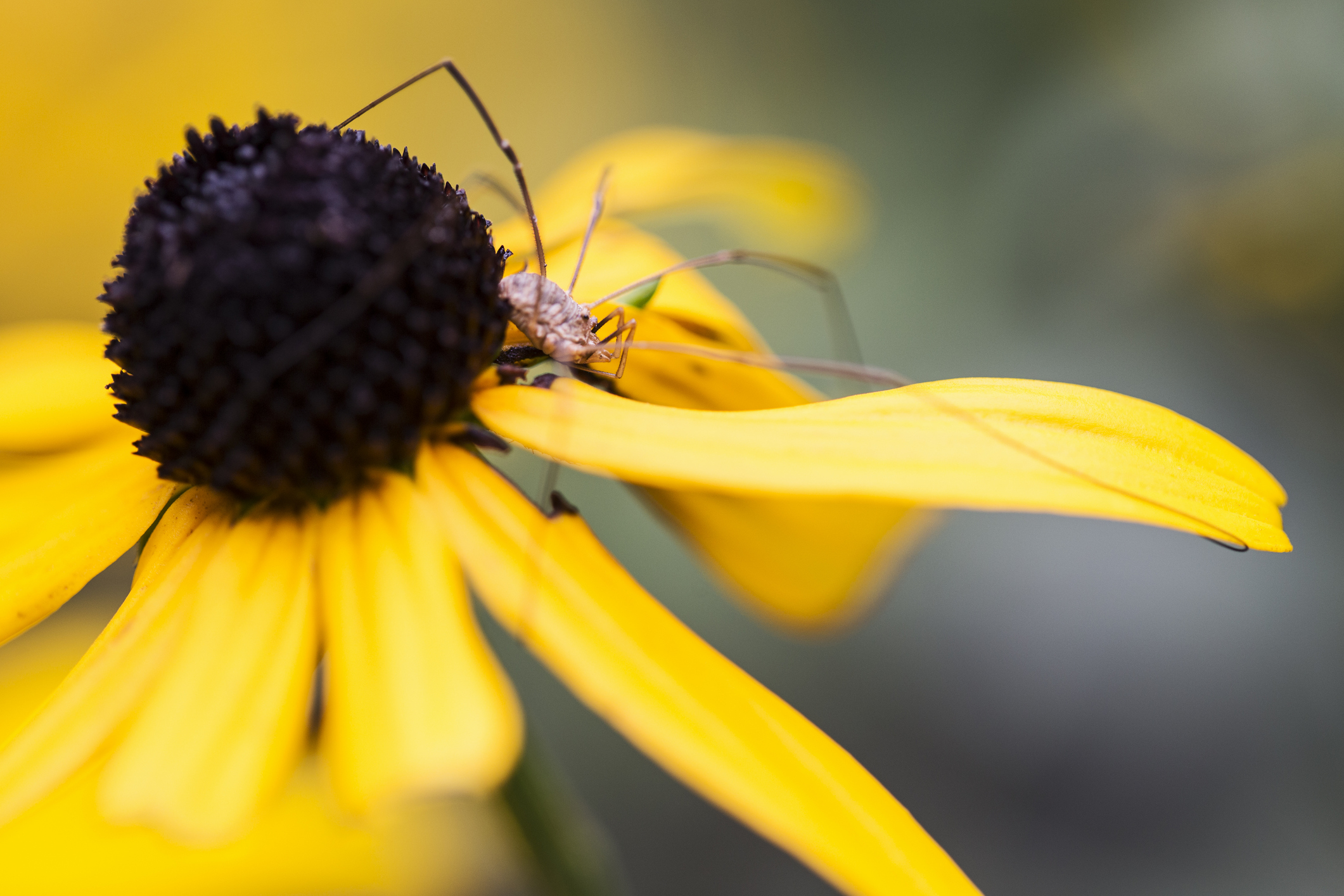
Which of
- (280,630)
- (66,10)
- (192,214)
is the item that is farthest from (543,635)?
(66,10)

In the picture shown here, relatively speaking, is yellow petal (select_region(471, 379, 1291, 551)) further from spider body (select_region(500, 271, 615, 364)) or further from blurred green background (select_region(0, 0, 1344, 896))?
blurred green background (select_region(0, 0, 1344, 896))

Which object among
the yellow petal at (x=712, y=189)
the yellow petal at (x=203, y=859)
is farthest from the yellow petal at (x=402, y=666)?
the yellow petal at (x=203, y=859)

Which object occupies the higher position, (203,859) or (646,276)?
(646,276)

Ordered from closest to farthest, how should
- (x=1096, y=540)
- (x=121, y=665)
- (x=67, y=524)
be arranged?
1. (x=121, y=665)
2. (x=67, y=524)
3. (x=1096, y=540)

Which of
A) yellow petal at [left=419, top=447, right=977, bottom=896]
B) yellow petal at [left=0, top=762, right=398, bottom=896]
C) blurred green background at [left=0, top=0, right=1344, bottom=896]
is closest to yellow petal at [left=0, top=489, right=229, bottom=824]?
yellow petal at [left=419, top=447, right=977, bottom=896]

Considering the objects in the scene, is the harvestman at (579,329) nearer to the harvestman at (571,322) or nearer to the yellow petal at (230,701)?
the harvestman at (571,322)

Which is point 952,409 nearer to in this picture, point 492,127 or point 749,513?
point 749,513

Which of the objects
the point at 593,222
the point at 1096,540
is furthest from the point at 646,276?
the point at 1096,540
